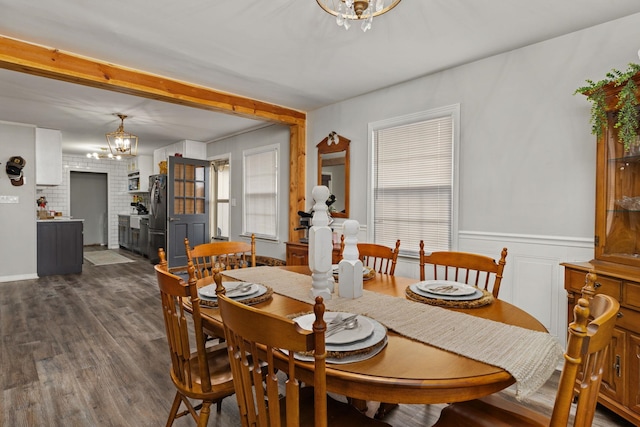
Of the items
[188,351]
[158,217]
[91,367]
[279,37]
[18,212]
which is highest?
[279,37]

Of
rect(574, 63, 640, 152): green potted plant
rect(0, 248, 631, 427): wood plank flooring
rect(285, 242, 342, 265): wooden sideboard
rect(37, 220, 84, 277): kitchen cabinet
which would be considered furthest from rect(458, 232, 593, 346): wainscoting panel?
rect(37, 220, 84, 277): kitchen cabinet

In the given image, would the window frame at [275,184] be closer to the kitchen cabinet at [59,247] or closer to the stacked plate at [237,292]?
the kitchen cabinet at [59,247]

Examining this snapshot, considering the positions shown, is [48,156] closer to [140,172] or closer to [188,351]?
[140,172]

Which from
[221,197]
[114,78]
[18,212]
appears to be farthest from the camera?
[221,197]

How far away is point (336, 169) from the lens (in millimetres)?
4359

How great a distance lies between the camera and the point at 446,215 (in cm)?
331

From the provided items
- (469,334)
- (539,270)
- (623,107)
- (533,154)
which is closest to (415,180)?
(533,154)

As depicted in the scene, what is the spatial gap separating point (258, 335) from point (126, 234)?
8.72 m

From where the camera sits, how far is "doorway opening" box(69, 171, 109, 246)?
915 centimetres

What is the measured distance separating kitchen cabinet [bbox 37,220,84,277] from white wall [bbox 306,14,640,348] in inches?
236

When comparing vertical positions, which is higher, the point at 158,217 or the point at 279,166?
the point at 279,166

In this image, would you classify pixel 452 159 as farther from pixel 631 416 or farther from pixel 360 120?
pixel 631 416

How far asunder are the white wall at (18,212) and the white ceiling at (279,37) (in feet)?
5.28

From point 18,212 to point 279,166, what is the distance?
4095mm
